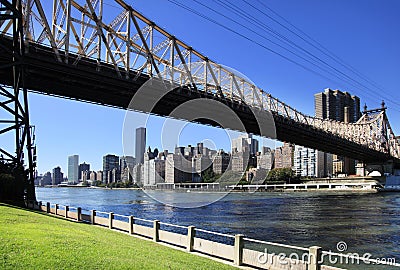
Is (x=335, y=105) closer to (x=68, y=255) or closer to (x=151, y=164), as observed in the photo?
(x=151, y=164)

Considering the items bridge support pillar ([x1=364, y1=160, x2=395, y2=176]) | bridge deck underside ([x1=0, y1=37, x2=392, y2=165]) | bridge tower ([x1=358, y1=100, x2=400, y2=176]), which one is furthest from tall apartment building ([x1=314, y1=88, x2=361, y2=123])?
bridge deck underside ([x1=0, y1=37, x2=392, y2=165])

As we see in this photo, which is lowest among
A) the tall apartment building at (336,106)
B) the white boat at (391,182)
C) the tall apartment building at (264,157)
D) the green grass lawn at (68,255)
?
the white boat at (391,182)

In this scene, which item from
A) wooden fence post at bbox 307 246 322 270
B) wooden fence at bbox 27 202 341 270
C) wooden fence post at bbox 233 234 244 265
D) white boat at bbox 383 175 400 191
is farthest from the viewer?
white boat at bbox 383 175 400 191

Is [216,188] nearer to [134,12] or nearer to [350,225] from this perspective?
[134,12]

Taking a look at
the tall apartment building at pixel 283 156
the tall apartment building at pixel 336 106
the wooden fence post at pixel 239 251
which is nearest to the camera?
the wooden fence post at pixel 239 251

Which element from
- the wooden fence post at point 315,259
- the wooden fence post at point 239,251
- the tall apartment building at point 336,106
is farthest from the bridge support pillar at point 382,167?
the wooden fence post at point 315,259

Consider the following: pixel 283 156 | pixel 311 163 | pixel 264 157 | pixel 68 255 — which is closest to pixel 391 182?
pixel 283 156

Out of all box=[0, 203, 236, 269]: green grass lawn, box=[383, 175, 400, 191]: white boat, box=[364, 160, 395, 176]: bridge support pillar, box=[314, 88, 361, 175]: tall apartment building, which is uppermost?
box=[314, 88, 361, 175]: tall apartment building

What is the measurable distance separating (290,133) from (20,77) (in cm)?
4833

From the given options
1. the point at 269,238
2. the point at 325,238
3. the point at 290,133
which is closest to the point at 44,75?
the point at 269,238

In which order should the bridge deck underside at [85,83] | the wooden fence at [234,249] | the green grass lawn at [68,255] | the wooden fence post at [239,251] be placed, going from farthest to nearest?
the bridge deck underside at [85,83], the wooden fence post at [239,251], the wooden fence at [234,249], the green grass lawn at [68,255]

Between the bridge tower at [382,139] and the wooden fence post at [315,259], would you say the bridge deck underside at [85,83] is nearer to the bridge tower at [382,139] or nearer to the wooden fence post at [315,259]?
the wooden fence post at [315,259]

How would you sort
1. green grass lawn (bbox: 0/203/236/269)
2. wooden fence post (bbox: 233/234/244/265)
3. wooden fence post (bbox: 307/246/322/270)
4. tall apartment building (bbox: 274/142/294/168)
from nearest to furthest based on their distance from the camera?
1. green grass lawn (bbox: 0/203/236/269)
2. wooden fence post (bbox: 307/246/322/270)
3. wooden fence post (bbox: 233/234/244/265)
4. tall apartment building (bbox: 274/142/294/168)

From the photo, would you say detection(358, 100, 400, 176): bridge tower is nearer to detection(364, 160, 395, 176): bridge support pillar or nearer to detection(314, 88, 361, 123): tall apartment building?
detection(364, 160, 395, 176): bridge support pillar
